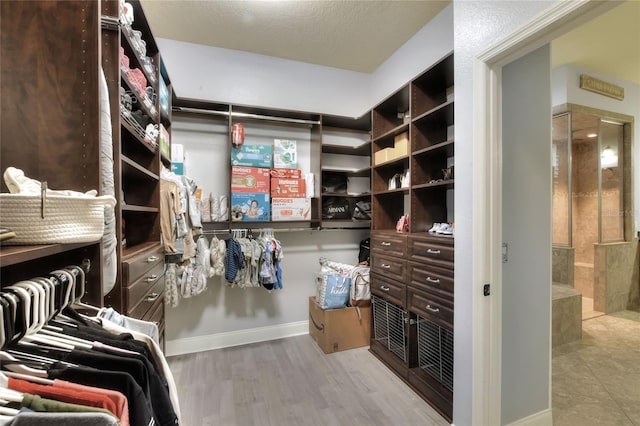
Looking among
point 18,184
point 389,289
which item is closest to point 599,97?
point 389,289

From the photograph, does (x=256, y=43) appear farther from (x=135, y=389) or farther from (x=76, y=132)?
(x=135, y=389)

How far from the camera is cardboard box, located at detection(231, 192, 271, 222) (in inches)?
105

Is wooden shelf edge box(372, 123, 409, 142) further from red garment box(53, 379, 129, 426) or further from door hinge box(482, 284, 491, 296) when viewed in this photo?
red garment box(53, 379, 129, 426)

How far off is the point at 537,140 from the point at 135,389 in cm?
227

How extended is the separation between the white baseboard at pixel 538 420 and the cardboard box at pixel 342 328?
4.49 ft

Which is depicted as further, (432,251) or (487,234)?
(432,251)

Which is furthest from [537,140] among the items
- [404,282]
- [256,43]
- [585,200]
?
[585,200]

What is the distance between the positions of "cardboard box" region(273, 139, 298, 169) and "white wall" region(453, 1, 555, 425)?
1.69 metres

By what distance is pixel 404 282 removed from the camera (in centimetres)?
223

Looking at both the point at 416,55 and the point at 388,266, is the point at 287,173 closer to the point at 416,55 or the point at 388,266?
the point at 388,266

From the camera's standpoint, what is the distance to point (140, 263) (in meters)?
1.40

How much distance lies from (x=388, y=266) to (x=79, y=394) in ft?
7.26

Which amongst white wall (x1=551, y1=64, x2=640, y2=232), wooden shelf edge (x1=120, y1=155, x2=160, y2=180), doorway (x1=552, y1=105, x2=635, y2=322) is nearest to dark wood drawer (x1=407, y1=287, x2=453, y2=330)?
wooden shelf edge (x1=120, y1=155, x2=160, y2=180)

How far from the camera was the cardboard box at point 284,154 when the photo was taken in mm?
2852
